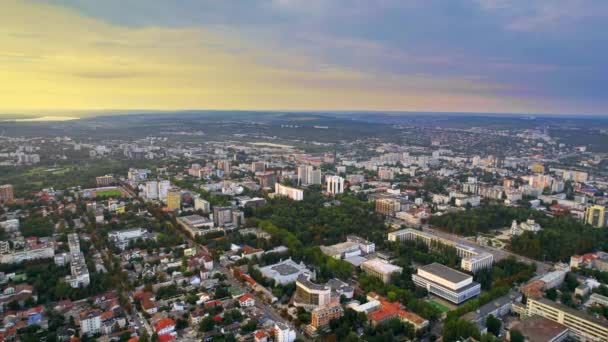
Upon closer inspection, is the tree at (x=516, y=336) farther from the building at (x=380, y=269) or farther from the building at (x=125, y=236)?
the building at (x=125, y=236)

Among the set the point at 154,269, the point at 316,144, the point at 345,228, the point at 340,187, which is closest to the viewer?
the point at 154,269

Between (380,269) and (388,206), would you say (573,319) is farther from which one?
(388,206)

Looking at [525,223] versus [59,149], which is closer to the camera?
[525,223]

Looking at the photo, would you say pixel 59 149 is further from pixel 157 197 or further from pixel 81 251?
pixel 81 251

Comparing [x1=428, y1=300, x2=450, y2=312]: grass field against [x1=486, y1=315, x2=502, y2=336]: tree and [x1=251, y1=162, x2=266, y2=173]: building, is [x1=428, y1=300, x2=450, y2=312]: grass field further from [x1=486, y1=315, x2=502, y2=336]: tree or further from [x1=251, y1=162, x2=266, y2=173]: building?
[x1=251, y1=162, x2=266, y2=173]: building

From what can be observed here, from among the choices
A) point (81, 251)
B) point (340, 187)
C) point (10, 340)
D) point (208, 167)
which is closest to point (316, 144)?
point (208, 167)

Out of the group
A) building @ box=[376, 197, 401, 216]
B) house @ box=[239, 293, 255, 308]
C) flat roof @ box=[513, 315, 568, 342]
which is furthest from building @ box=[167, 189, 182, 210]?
flat roof @ box=[513, 315, 568, 342]
